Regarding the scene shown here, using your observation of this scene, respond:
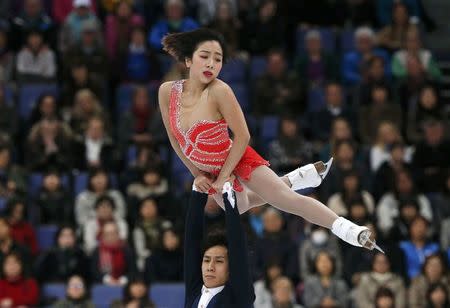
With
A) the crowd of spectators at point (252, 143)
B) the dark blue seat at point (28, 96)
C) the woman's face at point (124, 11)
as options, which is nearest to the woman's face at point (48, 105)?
the crowd of spectators at point (252, 143)

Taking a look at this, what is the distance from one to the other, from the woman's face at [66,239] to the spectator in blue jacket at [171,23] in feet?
10.5

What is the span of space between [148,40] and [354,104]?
8.85 ft

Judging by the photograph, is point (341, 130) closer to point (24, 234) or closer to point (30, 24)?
point (24, 234)

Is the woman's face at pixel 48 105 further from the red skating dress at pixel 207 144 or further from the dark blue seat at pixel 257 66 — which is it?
the red skating dress at pixel 207 144

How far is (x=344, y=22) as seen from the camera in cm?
1505

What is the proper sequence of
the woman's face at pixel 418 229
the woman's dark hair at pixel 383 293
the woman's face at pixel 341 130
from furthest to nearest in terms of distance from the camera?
1. the woman's face at pixel 341 130
2. the woman's face at pixel 418 229
3. the woman's dark hair at pixel 383 293

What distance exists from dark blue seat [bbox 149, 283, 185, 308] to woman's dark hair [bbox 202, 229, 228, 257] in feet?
15.1

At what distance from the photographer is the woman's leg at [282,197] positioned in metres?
6.68

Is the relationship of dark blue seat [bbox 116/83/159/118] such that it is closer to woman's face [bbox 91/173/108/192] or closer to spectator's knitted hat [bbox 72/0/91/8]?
spectator's knitted hat [bbox 72/0/91/8]

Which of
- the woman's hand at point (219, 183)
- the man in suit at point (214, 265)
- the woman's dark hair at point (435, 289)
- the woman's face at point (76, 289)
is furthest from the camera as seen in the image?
the woman's dark hair at point (435, 289)

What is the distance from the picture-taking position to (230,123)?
21.2 ft

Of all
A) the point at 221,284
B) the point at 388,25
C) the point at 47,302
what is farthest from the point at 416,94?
the point at 221,284

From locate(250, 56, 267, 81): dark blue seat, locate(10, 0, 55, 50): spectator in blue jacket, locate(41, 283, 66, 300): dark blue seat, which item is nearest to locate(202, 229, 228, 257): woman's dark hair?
locate(41, 283, 66, 300): dark blue seat

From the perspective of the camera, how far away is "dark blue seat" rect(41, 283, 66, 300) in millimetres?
11266
